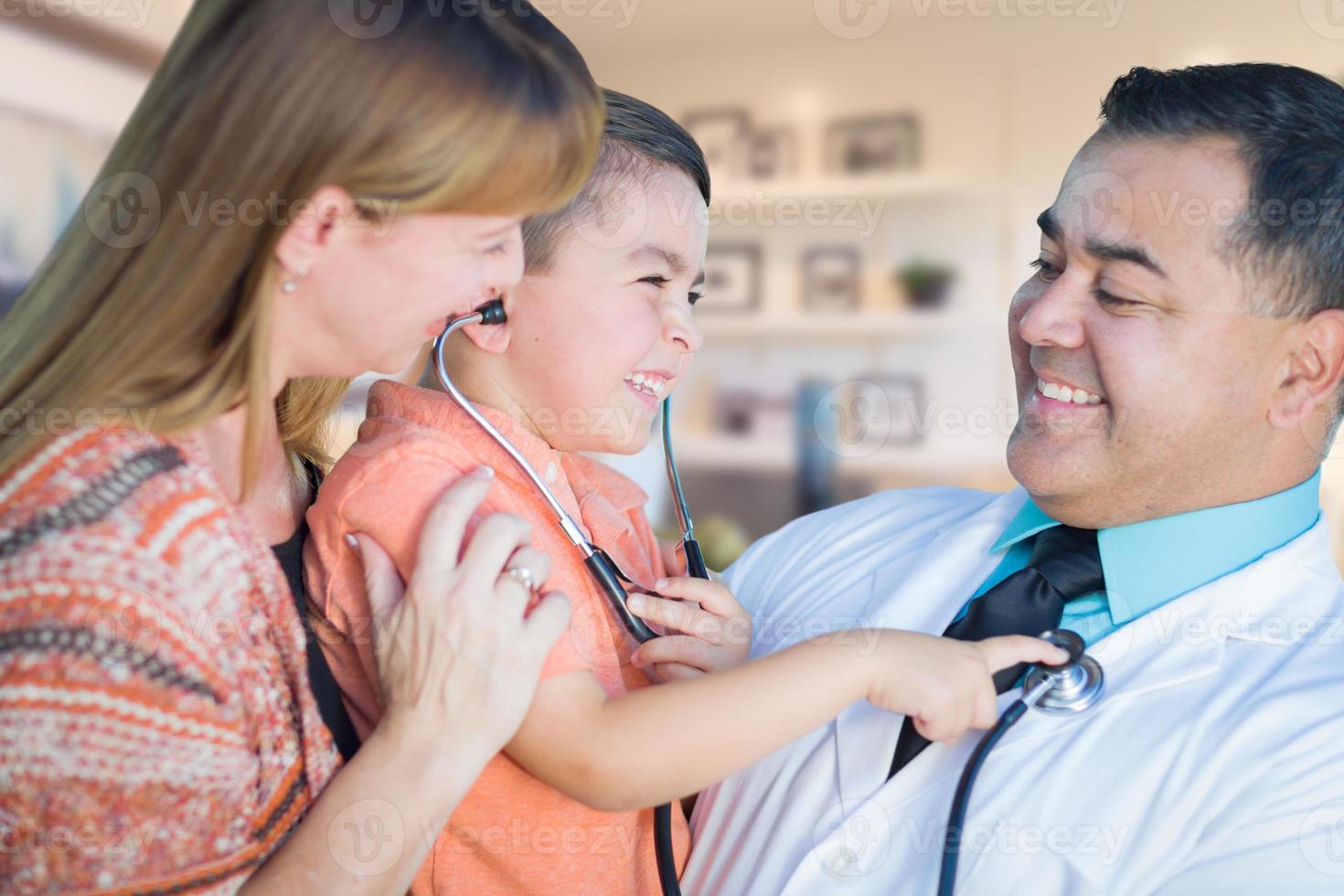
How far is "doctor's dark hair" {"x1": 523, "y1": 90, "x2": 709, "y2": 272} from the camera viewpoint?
3.90 ft

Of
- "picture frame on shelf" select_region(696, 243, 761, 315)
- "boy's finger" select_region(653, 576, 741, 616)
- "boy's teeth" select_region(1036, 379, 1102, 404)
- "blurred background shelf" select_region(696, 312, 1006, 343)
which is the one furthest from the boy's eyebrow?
"picture frame on shelf" select_region(696, 243, 761, 315)

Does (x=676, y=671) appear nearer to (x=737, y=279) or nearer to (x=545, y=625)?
(x=545, y=625)

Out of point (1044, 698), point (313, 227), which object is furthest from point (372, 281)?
point (1044, 698)

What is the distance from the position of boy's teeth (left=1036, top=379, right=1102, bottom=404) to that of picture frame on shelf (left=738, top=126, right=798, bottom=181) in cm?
372

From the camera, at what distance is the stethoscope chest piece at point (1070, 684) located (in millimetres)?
1059

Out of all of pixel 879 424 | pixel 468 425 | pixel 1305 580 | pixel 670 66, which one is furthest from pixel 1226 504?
pixel 670 66

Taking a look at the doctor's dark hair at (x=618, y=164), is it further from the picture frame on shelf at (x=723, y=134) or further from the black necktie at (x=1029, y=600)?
the picture frame on shelf at (x=723, y=134)

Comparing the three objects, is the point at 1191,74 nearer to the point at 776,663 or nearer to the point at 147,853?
the point at 776,663

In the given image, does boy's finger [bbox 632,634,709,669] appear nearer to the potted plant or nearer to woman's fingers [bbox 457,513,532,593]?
woman's fingers [bbox 457,513,532,593]

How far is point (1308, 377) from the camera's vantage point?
4.04 ft

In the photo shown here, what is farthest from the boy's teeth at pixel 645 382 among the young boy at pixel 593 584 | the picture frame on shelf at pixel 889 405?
the picture frame on shelf at pixel 889 405

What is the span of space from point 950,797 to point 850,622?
32cm

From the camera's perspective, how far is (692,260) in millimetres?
1231

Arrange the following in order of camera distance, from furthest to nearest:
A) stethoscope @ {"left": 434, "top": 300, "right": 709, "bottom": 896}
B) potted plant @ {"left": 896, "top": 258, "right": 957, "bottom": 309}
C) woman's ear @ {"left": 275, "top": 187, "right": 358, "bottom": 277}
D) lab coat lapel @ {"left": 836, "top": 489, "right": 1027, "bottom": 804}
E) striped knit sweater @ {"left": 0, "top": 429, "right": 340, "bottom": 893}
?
1. potted plant @ {"left": 896, "top": 258, "right": 957, "bottom": 309}
2. lab coat lapel @ {"left": 836, "top": 489, "right": 1027, "bottom": 804}
3. stethoscope @ {"left": 434, "top": 300, "right": 709, "bottom": 896}
4. woman's ear @ {"left": 275, "top": 187, "right": 358, "bottom": 277}
5. striped knit sweater @ {"left": 0, "top": 429, "right": 340, "bottom": 893}
